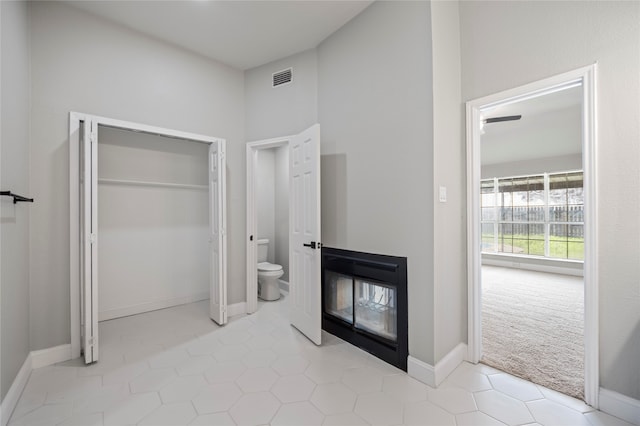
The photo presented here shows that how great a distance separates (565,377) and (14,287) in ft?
13.5

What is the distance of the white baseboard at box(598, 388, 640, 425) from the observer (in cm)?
161

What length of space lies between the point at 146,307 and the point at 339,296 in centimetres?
246

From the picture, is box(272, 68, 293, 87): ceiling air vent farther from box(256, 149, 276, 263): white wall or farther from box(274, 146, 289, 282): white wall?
box(256, 149, 276, 263): white wall

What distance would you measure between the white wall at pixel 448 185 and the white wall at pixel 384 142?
6cm

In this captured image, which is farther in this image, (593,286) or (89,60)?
(89,60)

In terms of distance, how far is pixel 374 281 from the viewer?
8.05 ft

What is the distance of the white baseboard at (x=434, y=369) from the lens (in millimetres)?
2014

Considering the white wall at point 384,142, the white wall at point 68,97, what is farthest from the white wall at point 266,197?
the white wall at point 384,142

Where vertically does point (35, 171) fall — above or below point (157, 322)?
above

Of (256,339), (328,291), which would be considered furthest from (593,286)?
(256,339)

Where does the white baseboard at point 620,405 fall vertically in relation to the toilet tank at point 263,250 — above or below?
below

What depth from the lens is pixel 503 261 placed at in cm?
654

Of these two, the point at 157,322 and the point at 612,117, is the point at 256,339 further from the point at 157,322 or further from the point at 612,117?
the point at 612,117

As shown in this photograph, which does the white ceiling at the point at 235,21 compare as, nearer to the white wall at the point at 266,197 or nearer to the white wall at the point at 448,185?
the white wall at the point at 448,185
